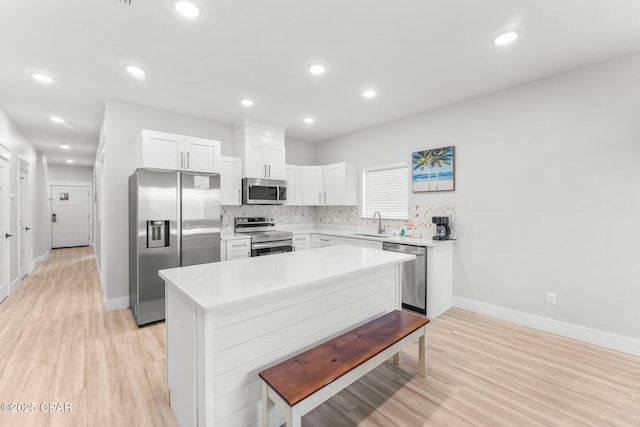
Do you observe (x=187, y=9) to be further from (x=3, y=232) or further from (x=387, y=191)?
(x=3, y=232)

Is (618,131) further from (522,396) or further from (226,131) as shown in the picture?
(226,131)

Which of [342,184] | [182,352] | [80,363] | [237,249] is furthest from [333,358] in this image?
[342,184]

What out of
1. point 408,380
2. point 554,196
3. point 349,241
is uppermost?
point 554,196

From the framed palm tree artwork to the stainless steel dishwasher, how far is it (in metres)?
0.99

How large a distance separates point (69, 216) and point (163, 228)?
8652 mm

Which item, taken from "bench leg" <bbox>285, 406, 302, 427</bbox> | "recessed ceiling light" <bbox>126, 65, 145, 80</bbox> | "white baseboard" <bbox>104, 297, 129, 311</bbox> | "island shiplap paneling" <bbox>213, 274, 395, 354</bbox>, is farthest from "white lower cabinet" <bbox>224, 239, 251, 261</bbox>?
"bench leg" <bbox>285, 406, 302, 427</bbox>

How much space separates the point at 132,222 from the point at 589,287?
5145 mm

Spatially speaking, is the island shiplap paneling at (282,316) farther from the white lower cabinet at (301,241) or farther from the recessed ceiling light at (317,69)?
the white lower cabinet at (301,241)

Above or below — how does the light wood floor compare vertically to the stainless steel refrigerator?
below

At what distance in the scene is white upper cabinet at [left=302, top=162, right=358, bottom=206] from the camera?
5113 millimetres

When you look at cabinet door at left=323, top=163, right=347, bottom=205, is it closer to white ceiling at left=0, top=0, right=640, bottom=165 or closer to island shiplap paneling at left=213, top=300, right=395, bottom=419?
white ceiling at left=0, top=0, right=640, bottom=165

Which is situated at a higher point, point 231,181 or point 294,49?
point 294,49

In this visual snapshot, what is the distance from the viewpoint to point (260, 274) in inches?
75.5

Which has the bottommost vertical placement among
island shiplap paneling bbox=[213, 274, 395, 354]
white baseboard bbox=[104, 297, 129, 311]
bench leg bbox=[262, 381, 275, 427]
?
white baseboard bbox=[104, 297, 129, 311]
